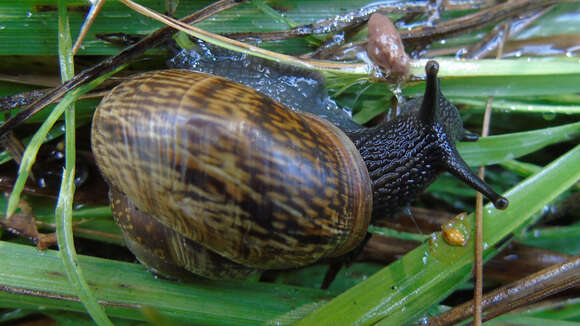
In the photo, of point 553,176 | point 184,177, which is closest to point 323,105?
point 184,177

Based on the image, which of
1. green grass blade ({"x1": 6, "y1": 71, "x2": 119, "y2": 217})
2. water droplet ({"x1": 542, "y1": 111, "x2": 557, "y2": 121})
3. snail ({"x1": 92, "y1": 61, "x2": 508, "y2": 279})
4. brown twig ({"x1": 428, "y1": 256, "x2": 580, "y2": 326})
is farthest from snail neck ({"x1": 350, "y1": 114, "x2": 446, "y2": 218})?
green grass blade ({"x1": 6, "y1": 71, "x2": 119, "y2": 217})

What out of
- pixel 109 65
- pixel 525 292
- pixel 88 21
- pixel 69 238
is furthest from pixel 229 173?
pixel 525 292

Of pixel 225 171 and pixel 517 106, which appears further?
pixel 517 106

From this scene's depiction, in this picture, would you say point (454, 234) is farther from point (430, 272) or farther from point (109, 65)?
point (109, 65)

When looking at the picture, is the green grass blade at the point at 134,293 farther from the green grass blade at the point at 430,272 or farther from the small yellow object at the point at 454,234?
the small yellow object at the point at 454,234

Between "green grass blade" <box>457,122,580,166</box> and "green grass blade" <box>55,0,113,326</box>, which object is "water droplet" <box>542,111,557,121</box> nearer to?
"green grass blade" <box>457,122,580,166</box>

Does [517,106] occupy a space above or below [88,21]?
below

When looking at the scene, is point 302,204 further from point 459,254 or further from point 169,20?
point 169,20
